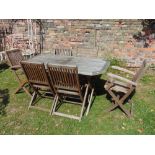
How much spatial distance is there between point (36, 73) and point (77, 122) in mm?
1311

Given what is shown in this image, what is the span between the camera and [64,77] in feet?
14.6

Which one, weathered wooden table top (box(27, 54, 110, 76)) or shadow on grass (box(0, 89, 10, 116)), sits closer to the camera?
weathered wooden table top (box(27, 54, 110, 76))

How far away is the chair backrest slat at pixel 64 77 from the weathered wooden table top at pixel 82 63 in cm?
25

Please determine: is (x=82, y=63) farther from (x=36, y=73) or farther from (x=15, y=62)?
(x=15, y=62)

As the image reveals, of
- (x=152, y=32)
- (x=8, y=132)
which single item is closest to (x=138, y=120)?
(x=8, y=132)

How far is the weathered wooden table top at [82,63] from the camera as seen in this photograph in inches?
181

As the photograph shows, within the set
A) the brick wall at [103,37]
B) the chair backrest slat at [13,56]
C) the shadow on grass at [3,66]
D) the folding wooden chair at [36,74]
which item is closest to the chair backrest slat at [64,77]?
the folding wooden chair at [36,74]

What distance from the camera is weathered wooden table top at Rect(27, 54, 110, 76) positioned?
4.60m

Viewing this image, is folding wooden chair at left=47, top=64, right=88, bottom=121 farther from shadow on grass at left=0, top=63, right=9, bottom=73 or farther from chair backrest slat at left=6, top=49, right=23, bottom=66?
shadow on grass at left=0, top=63, right=9, bottom=73

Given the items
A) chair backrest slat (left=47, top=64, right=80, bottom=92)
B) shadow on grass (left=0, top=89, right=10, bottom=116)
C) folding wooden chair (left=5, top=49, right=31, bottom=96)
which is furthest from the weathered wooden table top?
shadow on grass (left=0, top=89, right=10, bottom=116)

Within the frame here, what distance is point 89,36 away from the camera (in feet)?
25.8

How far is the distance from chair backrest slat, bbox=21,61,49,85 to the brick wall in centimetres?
352

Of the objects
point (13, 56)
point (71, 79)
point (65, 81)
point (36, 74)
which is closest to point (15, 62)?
point (13, 56)

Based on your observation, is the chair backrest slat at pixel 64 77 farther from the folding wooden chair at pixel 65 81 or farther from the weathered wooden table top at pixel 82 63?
the weathered wooden table top at pixel 82 63
